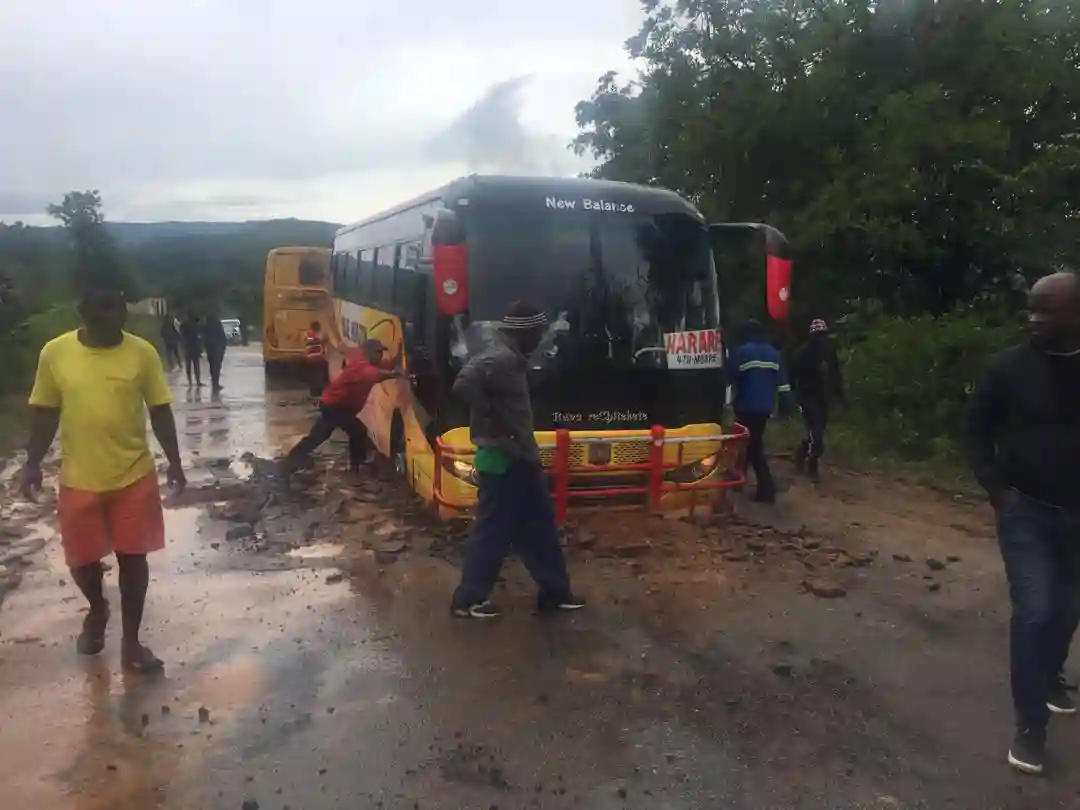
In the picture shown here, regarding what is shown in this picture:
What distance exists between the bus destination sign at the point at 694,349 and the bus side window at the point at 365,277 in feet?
15.9

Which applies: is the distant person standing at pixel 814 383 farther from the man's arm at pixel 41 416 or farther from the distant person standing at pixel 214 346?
the distant person standing at pixel 214 346

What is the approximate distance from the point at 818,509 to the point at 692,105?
10303 millimetres

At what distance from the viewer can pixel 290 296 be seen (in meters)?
23.2

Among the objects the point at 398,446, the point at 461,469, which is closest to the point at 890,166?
the point at 398,446

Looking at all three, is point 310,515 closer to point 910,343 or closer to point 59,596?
point 59,596

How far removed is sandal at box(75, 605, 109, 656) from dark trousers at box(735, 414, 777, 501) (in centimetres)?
552

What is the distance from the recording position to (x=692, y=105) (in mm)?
18188

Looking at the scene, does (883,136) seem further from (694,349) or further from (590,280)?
(590,280)

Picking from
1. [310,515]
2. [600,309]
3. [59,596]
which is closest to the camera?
[59,596]

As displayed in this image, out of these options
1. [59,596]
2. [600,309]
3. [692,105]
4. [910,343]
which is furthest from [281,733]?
[692,105]

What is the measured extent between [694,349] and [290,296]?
53.0ft

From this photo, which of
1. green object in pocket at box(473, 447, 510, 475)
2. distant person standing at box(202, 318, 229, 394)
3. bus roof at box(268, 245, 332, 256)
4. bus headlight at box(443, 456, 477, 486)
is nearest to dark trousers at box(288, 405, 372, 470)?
bus headlight at box(443, 456, 477, 486)

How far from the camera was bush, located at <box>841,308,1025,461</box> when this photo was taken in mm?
12133

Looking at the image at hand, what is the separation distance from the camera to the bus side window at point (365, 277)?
12448 mm
